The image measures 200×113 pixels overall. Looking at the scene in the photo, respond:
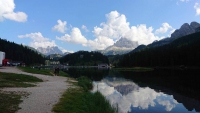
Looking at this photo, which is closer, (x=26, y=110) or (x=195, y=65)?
(x=26, y=110)

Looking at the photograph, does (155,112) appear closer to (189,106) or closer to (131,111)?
(131,111)

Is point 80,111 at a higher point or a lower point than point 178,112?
higher

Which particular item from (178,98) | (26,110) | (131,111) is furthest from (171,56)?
(26,110)

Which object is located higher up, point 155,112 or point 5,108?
point 5,108

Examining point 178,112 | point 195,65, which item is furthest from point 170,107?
point 195,65

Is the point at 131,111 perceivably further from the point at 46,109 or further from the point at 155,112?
the point at 46,109

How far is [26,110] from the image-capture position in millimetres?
16891

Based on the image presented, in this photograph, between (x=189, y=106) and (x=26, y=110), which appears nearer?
(x=26, y=110)

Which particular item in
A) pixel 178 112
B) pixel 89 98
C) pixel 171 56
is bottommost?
pixel 178 112

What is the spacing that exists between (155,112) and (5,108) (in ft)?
58.3

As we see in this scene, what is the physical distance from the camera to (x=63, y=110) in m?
18.1

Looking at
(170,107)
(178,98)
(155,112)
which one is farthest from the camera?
(178,98)

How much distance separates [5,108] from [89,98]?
40.2 ft

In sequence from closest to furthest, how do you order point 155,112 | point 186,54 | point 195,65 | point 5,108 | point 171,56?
1. point 5,108
2. point 155,112
3. point 195,65
4. point 186,54
5. point 171,56
